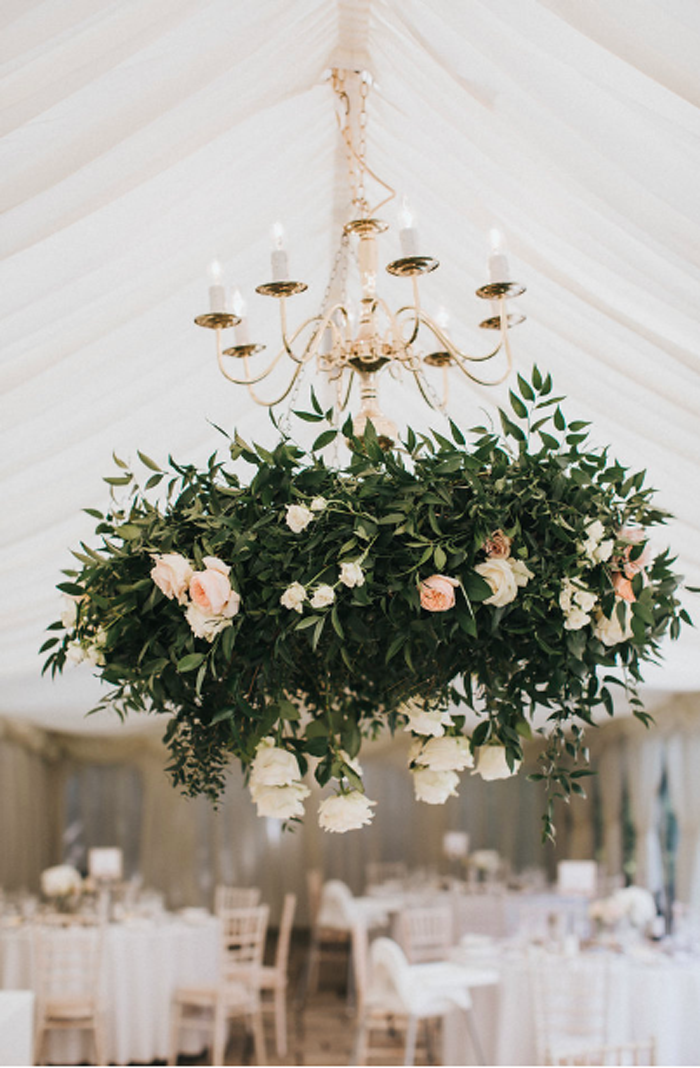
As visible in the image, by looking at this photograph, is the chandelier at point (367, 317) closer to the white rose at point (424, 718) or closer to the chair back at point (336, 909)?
the white rose at point (424, 718)

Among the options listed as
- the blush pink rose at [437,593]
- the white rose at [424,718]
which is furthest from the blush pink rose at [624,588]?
the white rose at [424,718]

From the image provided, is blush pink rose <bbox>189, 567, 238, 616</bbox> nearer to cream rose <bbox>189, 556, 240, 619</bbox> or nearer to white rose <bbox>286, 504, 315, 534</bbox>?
cream rose <bbox>189, 556, 240, 619</bbox>

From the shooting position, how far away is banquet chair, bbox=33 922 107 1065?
256 inches

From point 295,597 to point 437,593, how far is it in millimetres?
237

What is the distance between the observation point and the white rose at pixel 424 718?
1.83 m

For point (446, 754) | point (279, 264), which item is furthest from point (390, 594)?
point (279, 264)

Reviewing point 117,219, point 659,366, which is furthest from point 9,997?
point 659,366

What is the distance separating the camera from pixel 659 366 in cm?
301

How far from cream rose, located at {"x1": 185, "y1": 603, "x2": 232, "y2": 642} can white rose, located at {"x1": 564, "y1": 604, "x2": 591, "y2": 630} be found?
0.58 metres

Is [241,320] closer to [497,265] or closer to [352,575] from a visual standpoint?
[497,265]

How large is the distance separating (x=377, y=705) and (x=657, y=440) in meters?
1.67

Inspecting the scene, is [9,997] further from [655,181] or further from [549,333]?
[655,181]

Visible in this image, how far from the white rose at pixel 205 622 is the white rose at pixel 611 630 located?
0.65 metres

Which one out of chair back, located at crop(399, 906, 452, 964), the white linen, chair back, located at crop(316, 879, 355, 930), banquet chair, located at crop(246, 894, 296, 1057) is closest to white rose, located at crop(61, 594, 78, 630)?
the white linen
